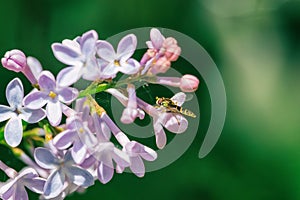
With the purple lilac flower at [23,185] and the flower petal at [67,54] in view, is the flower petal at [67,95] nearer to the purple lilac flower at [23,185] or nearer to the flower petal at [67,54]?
the flower petal at [67,54]

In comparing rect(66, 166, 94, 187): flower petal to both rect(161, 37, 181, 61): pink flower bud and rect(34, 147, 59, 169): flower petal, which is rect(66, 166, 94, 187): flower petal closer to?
rect(34, 147, 59, 169): flower petal

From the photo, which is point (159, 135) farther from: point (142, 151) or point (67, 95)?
point (67, 95)

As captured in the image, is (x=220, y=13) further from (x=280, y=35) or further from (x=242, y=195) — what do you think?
(x=242, y=195)

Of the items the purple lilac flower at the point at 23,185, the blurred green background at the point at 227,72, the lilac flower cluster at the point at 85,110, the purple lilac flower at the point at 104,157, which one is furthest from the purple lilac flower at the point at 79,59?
the blurred green background at the point at 227,72

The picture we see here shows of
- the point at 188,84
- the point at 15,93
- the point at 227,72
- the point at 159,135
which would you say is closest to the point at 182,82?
the point at 188,84

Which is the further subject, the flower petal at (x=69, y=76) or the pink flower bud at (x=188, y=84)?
the pink flower bud at (x=188, y=84)

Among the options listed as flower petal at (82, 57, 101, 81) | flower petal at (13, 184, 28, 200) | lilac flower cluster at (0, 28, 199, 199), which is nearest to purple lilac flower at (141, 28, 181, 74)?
lilac flower cluster at (0, 28, 199, 199)
